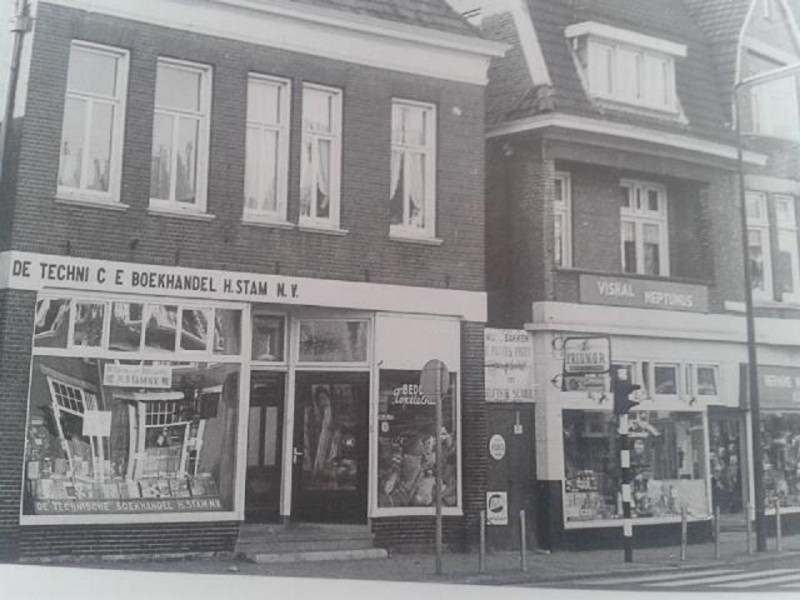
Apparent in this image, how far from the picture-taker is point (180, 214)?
5559 mm

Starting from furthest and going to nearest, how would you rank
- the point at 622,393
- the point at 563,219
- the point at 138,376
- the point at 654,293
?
the point at 563,219 → the point at 654,293 → the point at 622,393 → the point at 138,376

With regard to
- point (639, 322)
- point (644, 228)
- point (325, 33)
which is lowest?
point (639, 322)

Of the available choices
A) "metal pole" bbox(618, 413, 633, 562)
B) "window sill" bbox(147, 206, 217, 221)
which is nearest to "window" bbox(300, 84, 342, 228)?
"window sill" bbox(147, 206, 217, 221)

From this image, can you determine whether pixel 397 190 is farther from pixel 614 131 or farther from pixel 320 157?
pixel 614 131

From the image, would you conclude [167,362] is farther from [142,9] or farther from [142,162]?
[142,9]

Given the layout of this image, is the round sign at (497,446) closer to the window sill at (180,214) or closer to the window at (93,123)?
the window sill at (180,214)

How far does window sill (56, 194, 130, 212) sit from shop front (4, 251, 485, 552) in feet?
1.09

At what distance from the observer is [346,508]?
589cm

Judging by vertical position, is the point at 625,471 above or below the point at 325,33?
below

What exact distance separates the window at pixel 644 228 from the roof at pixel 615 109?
52cm

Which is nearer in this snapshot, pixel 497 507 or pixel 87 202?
pixel 87 202

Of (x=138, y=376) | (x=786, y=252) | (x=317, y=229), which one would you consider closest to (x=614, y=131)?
(x=786, y=252)

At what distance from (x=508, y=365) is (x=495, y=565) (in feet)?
5.09

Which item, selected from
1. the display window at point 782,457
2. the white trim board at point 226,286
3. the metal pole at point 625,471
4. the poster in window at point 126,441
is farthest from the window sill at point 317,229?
the display window at point 782,457
